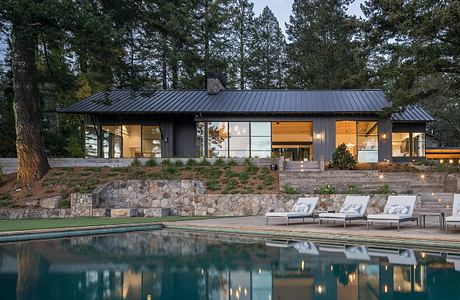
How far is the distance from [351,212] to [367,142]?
490 inches

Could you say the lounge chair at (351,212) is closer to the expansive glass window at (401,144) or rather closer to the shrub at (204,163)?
the shrub at (204,163)

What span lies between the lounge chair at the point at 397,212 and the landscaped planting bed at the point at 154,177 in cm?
547

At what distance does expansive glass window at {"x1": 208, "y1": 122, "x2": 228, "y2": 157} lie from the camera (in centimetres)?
2419

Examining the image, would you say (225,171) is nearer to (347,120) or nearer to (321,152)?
(321,152)

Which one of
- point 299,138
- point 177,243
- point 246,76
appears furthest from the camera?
point 246,76

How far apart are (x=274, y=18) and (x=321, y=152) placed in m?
23.6

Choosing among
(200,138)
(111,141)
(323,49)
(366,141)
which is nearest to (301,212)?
(200,138)

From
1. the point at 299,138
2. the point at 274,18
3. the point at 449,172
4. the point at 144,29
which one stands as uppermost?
the point at 274,18

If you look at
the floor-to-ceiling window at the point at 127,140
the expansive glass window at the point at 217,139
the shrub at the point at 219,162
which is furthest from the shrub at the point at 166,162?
the floor-to-ceiling window at the point at 127,140

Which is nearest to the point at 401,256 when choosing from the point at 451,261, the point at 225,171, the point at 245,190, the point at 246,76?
the point at 451,261

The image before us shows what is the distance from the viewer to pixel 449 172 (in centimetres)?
1831

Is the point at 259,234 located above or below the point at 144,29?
below

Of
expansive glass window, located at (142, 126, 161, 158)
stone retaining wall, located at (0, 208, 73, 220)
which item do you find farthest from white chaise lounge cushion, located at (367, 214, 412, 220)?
expansive glass window, located at (142, 126, 161, 158)

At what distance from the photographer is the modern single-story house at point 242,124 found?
76.5 ft
